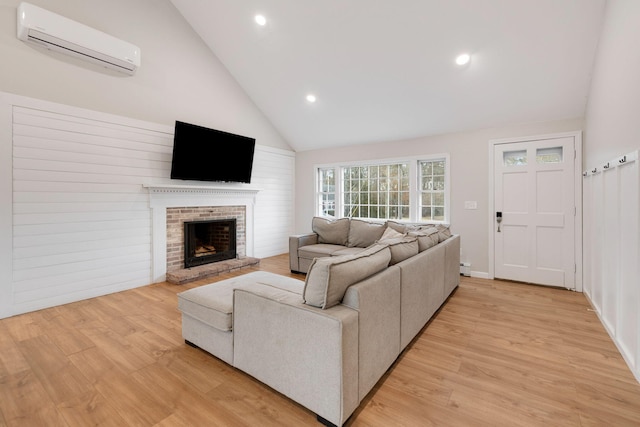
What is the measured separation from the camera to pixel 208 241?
Answer: 16.8 ft

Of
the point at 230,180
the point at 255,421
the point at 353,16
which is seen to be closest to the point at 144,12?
the point at 230,180

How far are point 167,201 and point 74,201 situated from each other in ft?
3.52

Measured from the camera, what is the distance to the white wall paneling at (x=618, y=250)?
2000 millimetres

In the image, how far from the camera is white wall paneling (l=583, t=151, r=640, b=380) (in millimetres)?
2000

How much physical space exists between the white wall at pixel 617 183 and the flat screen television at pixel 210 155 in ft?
15.1

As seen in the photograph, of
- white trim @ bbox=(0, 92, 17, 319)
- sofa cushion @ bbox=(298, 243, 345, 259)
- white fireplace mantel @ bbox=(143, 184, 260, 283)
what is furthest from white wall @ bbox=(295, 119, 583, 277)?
white trim @ bbox=(0, 92, 17, 319)

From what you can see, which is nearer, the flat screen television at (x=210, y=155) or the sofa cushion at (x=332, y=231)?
the flat screen television at (x=210, y=155)

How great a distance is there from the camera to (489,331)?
2664 millimetres

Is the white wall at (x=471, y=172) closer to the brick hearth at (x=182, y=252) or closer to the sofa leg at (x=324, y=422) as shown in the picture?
the brick hearth at (x=182, y=252)

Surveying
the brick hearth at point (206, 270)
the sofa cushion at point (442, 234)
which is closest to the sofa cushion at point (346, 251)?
the sofa cushion at point (442, 234)

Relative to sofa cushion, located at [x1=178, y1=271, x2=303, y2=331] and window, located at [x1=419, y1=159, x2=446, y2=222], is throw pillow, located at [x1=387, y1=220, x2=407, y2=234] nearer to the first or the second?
window, located at [x1=419, y1=159, x2=446, y2=222]

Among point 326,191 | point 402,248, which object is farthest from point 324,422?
point 326,191

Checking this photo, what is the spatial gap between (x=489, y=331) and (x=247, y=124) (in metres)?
4.90

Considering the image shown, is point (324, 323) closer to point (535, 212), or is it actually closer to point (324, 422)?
point (324, 422)
